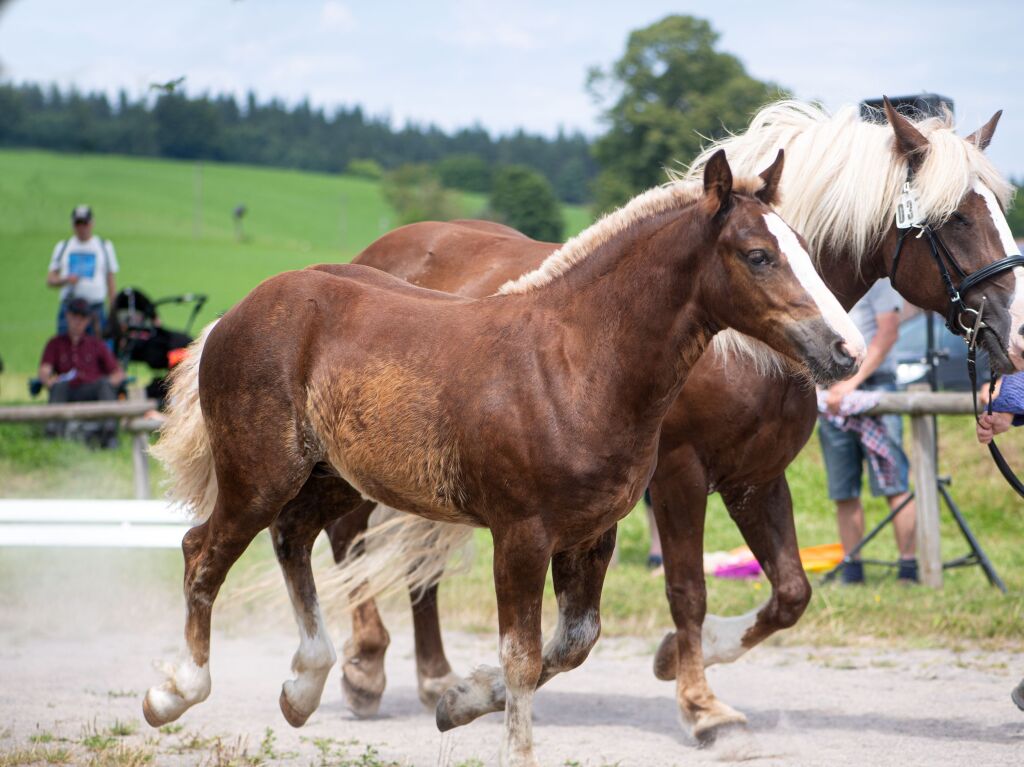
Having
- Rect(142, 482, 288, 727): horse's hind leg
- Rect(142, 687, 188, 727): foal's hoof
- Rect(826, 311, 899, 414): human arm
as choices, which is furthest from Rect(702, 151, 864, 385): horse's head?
Rect(826, 311, 899, 414): human arm

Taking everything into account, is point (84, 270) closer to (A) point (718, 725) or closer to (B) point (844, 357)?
(A) point (718, 725)

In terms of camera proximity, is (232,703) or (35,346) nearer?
(232,703)

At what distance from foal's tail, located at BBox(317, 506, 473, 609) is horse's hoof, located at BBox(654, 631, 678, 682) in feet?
3.22

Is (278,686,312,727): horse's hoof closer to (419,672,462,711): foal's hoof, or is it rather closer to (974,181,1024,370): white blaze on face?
(419,672,462,711): foal's hoof

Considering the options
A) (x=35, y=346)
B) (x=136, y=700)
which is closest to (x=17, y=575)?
(x=136, y=700)

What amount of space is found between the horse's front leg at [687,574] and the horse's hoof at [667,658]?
20 cm

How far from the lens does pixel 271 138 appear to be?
91.2 meters

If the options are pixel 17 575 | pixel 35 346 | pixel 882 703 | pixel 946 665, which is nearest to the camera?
pixel 882 703

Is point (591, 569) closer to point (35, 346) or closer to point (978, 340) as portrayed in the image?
point (978, 340)

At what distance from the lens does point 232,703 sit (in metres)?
5.22

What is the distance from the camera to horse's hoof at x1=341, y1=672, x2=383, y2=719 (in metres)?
5.14

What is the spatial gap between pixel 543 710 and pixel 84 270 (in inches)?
334

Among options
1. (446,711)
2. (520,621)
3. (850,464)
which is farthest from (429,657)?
(850,464)

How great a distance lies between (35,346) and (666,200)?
72.6 ft
